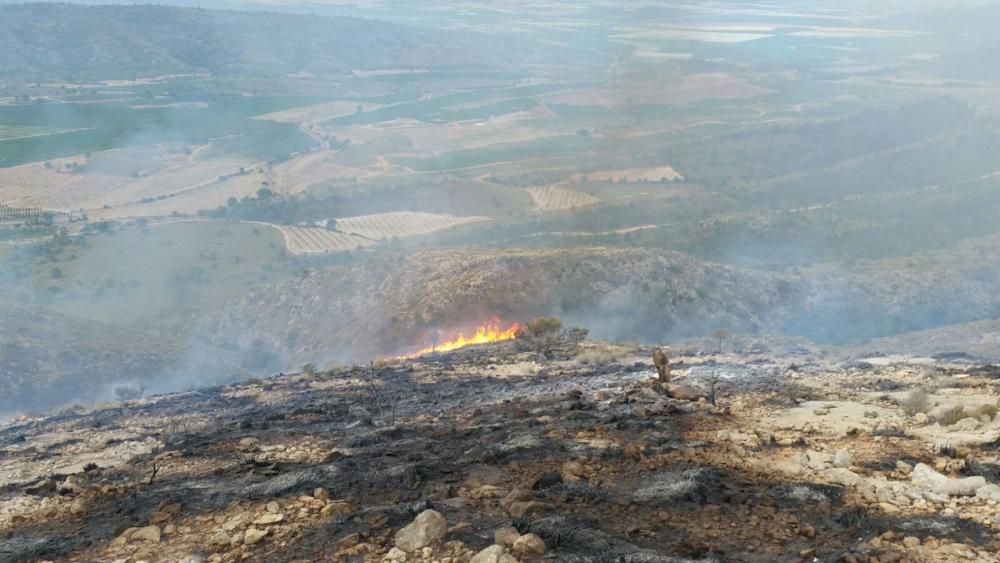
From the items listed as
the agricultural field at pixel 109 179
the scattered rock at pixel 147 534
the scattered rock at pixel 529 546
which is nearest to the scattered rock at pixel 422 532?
the scattered rock at pixel 529 546

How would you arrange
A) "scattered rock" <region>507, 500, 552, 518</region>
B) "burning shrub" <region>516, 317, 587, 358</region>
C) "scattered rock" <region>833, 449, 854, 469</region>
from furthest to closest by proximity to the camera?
"burning shrub" <region>516, 317, 587, 358</region> → "scattered rock" <region>833, 449, 854, 469</region> → "scattered rock" <region>507, 500, 552, 518</region>

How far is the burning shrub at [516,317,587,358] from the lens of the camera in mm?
30422

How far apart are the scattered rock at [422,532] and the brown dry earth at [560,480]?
1.0 inches

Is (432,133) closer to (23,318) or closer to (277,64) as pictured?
(277,64)

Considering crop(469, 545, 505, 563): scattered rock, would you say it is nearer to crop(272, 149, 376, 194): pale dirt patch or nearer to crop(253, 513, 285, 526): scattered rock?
crop(253, 513, 285, 526): scattered rock

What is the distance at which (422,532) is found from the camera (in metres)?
9.62

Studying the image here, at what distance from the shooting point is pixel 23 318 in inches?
1777

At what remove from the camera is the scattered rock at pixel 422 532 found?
9508 millimetres

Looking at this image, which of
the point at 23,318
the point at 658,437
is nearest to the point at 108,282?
the point at 23,318

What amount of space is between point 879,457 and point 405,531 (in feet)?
23.5

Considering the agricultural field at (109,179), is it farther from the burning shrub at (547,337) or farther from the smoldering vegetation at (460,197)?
the burning shrub at (547,337)

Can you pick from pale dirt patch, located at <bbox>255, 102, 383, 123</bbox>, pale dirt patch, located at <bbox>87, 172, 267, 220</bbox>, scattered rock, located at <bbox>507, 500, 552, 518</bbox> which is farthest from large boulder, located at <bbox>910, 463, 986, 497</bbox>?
pale dirt patch, located at <bbox>255, 102, 383, 123</bbox>

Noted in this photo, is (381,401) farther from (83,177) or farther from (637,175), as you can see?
(83,177)

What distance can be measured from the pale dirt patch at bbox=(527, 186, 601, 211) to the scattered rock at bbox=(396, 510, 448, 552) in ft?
253
